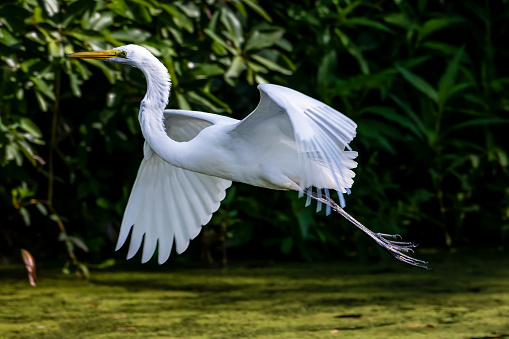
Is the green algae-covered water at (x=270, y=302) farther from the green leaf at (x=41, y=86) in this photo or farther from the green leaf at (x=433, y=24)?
the green leaf at (x=433, y=24)

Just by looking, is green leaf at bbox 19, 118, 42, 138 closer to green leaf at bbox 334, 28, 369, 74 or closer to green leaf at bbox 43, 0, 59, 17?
green leaf at bbox 43, 0, 59, 17

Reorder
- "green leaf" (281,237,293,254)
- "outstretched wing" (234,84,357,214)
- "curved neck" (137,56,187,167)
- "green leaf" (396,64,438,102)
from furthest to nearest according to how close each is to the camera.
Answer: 1. "green leaf" (396,64,438,102)
2. "green leaf" (281,237,293,254)
3. "curved neck" (137,56,187,167)
4. "outstretched wing" (234,84,357,214)

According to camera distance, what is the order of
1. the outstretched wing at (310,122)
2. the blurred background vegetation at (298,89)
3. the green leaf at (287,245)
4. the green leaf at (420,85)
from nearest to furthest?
the outstretched wing at (310,122), the blurred background vegetation at (298,89), the green leaf at (287,245), the green leaf at (420,85)

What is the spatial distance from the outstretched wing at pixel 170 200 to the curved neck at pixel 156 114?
236 millimetres

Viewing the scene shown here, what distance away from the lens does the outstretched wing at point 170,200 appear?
259 centimetres

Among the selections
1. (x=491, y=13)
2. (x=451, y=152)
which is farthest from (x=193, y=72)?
(x=491, y=13)

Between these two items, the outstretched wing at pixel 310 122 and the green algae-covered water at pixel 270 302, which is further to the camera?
the green algae-covered water at pixel 270 302

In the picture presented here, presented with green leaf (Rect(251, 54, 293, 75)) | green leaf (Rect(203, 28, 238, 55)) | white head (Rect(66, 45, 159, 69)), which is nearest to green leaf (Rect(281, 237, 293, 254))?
green leaf (Rect(251, 54, 293, 75))

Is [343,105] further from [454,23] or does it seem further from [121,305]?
[121,305]

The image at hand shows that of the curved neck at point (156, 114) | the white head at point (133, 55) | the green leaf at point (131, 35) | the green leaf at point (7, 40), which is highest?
the green leaf at point (131, 35)

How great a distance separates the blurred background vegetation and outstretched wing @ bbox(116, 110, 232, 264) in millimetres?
482

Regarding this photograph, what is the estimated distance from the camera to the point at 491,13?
419 centimetres

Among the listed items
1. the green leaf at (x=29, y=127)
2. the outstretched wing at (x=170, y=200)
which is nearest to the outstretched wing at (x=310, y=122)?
the outstretched wing at (x=170, y=200)

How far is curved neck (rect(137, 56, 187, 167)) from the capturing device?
2.30 metres
